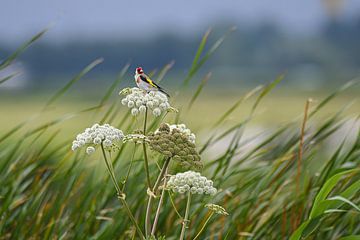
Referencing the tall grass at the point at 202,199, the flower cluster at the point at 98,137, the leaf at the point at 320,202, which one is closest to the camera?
the flower cluster at the point at 98,137

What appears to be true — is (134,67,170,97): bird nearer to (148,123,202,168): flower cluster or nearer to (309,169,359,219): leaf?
(148,123,202,168): flower cluster

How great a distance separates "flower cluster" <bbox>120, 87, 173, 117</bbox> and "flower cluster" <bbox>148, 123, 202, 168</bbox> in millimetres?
92

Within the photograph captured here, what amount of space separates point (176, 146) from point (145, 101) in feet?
0.53

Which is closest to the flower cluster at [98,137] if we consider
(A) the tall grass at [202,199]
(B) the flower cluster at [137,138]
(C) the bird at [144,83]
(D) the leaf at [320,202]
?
(B) the flower cluster at [137,138]

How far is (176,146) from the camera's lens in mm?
1930

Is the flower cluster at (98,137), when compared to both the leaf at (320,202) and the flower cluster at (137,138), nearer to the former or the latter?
the flower cluster at (137,138)

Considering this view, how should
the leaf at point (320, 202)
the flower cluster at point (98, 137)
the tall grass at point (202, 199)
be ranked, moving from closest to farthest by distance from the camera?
1. the flower cluster at point (98, 137)
2. the leaf at point (320, 202)
3. the tall grass at point (202, 199)

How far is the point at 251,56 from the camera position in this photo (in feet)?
422

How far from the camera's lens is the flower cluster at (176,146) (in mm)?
1913

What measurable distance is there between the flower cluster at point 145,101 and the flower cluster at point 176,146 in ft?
0.30

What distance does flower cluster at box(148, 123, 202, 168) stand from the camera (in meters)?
1.91

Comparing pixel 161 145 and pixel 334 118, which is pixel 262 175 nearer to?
pixel 334 118

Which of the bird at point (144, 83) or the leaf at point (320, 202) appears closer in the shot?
the bird at point (144, 83)

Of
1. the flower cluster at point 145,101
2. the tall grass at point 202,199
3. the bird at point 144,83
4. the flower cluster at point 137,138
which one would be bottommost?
the tall grass at point 202,199
